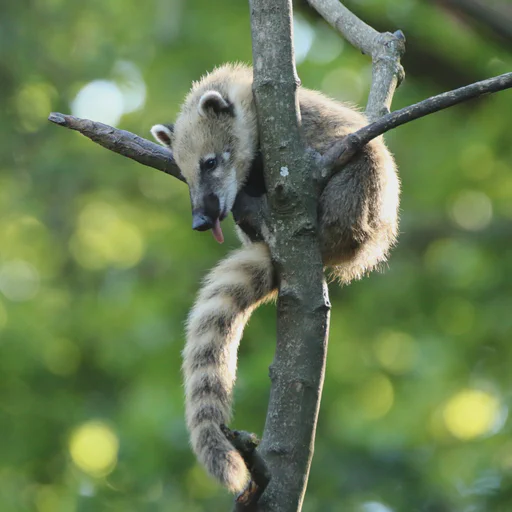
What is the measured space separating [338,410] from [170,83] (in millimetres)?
4999

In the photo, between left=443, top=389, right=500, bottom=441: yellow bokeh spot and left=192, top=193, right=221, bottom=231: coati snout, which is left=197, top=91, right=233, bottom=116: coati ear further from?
left=443, top=389, right=500, bottom=441: yellow bokeh spot

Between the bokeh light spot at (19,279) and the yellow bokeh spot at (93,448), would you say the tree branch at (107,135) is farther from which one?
the bokeh light spot at (19,279)

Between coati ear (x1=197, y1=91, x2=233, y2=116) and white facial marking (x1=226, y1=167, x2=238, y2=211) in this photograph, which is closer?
white facial marking (x1=226, y1=167, x2=238, y2=211)

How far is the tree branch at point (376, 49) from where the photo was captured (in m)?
4.77

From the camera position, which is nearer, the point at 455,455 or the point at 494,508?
the point at 494,508

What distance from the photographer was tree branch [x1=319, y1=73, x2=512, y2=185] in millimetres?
3094

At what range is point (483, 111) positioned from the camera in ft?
33.3

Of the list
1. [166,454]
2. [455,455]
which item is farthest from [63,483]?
[455,455]

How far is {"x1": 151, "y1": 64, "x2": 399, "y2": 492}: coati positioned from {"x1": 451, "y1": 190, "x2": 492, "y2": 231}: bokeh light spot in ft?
18.0

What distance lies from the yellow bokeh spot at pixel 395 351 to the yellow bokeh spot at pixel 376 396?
0.22 m

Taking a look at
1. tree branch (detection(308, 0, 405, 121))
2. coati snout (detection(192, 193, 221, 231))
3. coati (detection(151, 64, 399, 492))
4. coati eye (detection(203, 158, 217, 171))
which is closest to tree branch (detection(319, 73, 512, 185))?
coati (detection(151, 64, 399, 492))

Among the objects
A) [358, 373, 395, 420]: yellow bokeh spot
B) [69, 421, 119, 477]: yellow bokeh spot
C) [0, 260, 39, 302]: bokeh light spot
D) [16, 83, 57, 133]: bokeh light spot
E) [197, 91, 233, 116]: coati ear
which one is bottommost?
[197, 91, 233, 116]: coati ear

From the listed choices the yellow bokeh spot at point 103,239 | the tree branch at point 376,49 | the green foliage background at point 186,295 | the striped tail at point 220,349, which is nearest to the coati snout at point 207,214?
the striped tail at point 220,349

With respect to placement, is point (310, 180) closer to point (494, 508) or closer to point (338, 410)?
point (494, 508)
